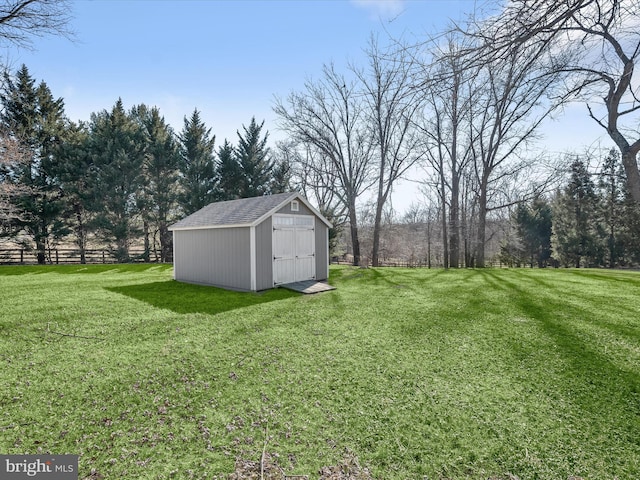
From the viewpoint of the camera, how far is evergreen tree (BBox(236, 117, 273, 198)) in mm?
19469

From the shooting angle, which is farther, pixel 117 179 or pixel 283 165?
pixel 283 165

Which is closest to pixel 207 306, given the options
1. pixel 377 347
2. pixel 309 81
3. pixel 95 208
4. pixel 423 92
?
pixel 377 347

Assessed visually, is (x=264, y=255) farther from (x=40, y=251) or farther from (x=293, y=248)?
(x=40, y=251)

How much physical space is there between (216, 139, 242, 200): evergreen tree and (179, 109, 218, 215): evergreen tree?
410 mm

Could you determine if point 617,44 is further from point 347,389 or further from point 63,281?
point 63,281

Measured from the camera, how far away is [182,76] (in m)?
9.34

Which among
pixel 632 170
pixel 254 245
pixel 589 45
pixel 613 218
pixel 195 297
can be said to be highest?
pixel 589 45

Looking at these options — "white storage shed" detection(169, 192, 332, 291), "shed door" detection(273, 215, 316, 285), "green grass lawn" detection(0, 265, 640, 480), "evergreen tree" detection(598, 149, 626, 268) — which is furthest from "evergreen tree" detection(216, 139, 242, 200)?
"evergreen tree" detection(598, 149, 626, 268)

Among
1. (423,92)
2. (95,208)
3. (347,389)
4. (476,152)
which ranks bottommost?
(347,389)

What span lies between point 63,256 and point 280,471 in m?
21.1

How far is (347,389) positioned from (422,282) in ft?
24.5

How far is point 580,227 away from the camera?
20.7m

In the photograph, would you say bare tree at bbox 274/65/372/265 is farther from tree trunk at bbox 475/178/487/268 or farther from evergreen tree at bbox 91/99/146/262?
evergreen tree at bbox 91/99/146/262

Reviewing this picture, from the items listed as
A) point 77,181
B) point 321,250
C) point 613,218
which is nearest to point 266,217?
point 321,250
